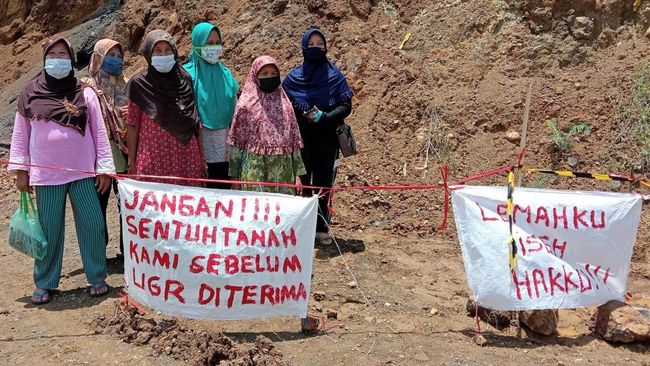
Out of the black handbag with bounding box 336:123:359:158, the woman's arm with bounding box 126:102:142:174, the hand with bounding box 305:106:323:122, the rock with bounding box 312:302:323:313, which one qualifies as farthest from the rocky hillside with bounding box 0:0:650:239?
the woman's arm with bounding box 126:102:142:174

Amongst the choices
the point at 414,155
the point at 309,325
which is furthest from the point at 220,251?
the point at 414,155

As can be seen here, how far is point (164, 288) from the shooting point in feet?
12.1

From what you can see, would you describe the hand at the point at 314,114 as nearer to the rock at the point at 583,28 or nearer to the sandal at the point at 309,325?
the sandal at the point at 309,325

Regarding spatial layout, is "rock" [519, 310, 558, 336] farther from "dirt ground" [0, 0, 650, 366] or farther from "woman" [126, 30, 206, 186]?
"woman" [126, 30, 206, 186]

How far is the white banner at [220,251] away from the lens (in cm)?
367

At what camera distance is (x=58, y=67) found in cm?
398

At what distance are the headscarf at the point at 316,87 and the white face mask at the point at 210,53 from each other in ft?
2.59

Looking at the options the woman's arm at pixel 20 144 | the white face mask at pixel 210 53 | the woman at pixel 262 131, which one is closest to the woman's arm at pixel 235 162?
the woman at pixel 262 131

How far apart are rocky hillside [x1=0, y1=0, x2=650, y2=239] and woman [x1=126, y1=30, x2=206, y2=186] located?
2344 mm

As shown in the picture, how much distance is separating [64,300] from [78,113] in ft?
4.33

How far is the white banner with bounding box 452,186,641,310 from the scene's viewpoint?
3809 mm

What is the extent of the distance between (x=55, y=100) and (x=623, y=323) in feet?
12.6

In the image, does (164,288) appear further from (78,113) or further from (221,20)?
(221,20)

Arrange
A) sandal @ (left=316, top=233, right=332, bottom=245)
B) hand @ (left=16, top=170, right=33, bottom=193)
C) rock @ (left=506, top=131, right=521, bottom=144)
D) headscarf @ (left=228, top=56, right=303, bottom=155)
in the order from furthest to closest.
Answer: rock @ (left=506, top=131, right=521, bottom=144)
sandal @ (left=316, top=233, right=332, bottom=245)
headscarf @ (left=228, top=56, right=303, bottom=155)
hand @ (left=16, top=170, right=33, bottom=193)
